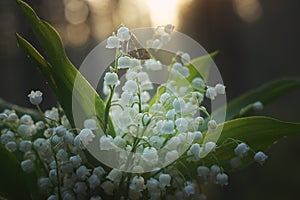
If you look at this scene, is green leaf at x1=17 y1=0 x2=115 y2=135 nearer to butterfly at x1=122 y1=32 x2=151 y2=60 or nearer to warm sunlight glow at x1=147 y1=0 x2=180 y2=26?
butterfly at x1=122 y1=32 x2=151 y2=60

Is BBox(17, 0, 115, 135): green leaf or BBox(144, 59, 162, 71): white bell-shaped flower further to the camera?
BBox(144, 59, 162, 71): white bell-shaped flower

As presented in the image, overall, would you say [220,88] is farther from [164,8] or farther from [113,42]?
[164,8]

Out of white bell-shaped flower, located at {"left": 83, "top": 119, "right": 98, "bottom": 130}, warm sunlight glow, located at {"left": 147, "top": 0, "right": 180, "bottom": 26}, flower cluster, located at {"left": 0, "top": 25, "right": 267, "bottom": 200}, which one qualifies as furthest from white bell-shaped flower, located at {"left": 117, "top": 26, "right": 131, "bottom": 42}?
warm sunlight glow, located at {"left": 147, "top": 0, "right": 180, "bottom": 26}

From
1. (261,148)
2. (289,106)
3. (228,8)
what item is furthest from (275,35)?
(261,148)

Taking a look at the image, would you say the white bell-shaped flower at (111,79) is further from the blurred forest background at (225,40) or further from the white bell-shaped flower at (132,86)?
the blurred forest background at (225,40)

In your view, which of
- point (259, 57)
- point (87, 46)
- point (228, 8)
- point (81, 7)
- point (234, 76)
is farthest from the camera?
point (87, 46)

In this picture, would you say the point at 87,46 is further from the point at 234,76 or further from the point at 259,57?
the point at 234,76

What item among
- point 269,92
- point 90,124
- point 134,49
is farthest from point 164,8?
point 90,124
